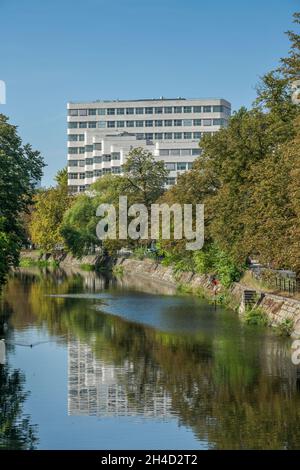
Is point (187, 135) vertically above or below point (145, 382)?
above

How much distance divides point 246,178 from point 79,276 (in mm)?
51691

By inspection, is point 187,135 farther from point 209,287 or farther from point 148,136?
point 209,287

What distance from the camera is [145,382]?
37.6m

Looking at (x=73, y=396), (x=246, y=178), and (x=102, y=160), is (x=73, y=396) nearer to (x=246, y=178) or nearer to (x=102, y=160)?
(x=246, y=178)

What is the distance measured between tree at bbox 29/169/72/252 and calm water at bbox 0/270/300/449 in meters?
89.6

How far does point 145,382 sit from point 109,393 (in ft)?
8.69

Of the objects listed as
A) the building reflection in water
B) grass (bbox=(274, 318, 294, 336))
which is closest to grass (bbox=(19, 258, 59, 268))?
grass (bbox=(274, 318, 294, 336))

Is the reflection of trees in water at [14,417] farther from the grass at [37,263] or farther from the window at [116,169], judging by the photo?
the window at [116,169]

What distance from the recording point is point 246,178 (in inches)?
2677

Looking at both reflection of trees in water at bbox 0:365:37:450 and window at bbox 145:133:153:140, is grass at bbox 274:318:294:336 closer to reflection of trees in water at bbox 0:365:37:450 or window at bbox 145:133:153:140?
reflection of trees in water at bbox 0:365:37:450

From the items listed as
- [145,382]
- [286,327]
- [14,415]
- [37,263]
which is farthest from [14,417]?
[37,263]

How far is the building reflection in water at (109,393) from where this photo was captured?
32.4 m

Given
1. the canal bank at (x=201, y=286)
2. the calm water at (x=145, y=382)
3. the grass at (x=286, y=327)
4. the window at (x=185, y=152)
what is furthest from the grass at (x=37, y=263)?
the grass at (x=286, y=327)
